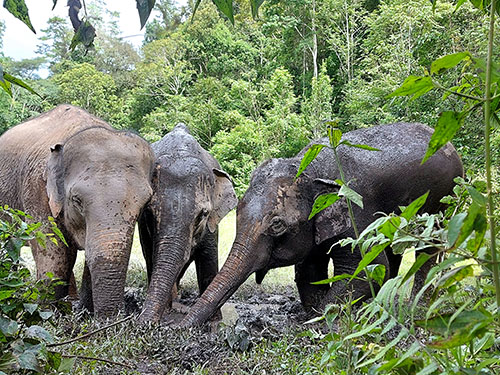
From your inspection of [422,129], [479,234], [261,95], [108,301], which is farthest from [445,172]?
[261,95]

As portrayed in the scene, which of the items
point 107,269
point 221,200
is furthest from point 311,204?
point 107,269

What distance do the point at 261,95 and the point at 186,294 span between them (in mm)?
17464

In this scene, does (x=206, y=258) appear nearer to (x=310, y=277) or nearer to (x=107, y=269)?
(x=310, y=277)

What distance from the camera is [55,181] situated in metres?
4.75

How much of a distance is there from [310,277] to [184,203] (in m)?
1.28

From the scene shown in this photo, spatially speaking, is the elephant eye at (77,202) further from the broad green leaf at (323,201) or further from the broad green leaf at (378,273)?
the broad green leaf at (378,273)

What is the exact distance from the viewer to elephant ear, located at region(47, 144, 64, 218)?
4.65 metres

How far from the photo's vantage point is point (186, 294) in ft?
22.8

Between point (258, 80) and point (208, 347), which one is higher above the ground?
point (208, 347)

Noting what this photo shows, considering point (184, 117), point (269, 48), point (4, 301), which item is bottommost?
point (184, 117)

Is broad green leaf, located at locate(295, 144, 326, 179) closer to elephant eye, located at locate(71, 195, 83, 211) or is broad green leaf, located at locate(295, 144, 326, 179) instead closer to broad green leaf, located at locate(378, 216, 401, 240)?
broad green leaf, located at locate(378, 216, 401, 240)

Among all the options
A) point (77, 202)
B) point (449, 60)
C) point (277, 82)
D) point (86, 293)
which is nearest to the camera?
point (449, 60)

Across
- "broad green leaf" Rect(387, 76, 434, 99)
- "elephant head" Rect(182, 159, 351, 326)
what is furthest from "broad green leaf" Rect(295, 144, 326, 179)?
"elephant head" Rect(182, 159, 351, 326)

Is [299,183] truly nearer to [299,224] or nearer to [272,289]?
[299,224]
